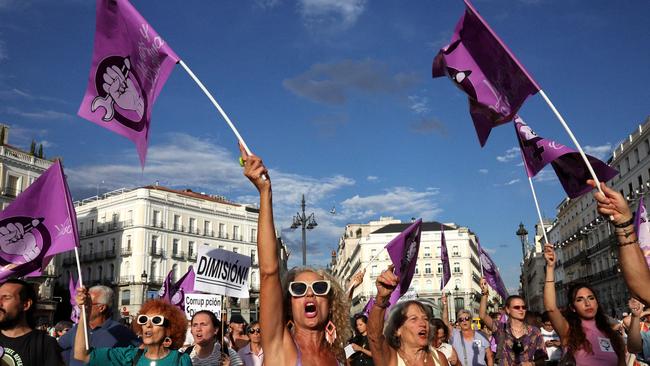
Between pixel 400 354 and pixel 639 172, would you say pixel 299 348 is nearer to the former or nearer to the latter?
pixel 400 354

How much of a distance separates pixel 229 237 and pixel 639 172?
44.0 metres

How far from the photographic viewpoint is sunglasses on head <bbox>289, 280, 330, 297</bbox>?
3281 mm

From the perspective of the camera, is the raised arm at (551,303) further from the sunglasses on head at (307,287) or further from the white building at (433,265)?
the white building at (433,265)

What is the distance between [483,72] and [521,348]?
357cm

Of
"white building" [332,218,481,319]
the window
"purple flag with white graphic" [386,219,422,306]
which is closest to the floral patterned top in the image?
"purple flag with white graphic" [386,219,422,306]

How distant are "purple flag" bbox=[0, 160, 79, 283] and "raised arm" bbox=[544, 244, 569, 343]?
5208mm

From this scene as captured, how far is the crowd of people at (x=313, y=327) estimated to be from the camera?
3057 millimetres

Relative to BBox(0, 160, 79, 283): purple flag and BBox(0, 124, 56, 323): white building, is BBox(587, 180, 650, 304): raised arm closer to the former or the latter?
BBox(0, 160, 79, 283): purple flag

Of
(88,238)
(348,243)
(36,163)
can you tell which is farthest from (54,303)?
(348,243)

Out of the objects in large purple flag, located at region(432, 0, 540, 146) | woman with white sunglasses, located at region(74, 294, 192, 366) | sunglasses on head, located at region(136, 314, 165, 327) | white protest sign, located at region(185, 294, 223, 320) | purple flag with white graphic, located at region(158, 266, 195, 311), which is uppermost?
large purple flag, located at region(432, 0, 540, 146)

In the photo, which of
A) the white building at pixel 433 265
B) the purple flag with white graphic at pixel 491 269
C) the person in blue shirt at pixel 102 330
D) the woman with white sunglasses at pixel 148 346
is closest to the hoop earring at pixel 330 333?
the woman with white sunglasses at pixel 148 346

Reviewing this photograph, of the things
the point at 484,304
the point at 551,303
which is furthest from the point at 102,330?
the point at 484,304

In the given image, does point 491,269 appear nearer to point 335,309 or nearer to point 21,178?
point 335,309

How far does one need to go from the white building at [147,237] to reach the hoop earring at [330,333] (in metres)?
57.7
